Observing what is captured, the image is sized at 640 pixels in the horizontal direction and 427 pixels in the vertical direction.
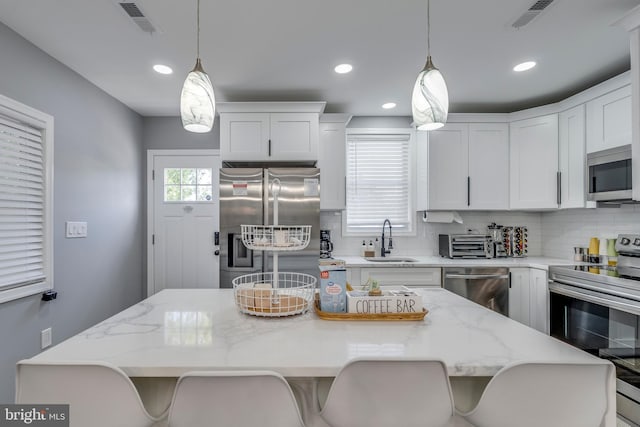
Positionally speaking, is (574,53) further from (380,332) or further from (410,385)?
(410,385)

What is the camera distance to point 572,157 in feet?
9.62

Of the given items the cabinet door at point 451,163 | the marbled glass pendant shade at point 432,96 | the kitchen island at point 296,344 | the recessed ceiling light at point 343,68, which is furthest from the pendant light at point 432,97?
the cabinet door at point 451,163

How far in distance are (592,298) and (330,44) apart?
2638 millimetres

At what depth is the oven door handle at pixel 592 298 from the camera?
2.05 m

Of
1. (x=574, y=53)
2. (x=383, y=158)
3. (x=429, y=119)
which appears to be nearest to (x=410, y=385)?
(x=429, y=119)

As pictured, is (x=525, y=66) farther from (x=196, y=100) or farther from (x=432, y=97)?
(x=196, y=100)

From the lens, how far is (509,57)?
2.42m

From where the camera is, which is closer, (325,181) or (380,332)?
(380,332)

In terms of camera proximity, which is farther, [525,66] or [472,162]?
[472,162]

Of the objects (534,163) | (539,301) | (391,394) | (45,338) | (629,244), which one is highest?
(534,163)

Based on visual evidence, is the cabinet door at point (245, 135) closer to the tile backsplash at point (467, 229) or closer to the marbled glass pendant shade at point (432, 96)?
the tile backsplash at point (467, 229)

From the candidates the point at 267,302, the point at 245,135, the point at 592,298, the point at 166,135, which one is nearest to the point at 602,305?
the point at 592,298

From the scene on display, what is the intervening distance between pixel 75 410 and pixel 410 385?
2.95ft

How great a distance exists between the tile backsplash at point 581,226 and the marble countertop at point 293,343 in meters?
2.31
